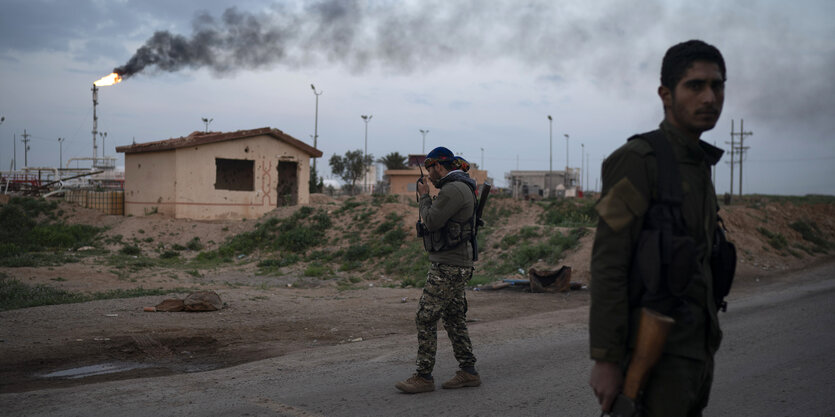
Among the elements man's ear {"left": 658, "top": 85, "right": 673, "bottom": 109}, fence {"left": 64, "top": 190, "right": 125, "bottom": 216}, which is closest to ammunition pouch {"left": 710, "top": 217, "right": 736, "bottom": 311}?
man's ear {"left": 658, "top": 85, "right": 673, "bottom": 109}

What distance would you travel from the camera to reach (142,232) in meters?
21.6

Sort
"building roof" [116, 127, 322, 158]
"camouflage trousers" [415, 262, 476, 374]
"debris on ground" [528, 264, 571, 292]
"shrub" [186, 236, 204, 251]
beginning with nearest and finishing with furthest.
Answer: "camouflage trousers" [415, 262, 476, 374]
"debris on ground" [528, 264, 571, 292]
"shrub" [186, 236, 204, 251]
"building roof" [116, 127, 322, 158]

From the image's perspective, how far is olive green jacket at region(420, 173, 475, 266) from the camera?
5051mm

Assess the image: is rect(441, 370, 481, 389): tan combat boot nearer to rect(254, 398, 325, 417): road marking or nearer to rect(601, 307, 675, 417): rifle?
rect(254, 398, 325, 417): road marking

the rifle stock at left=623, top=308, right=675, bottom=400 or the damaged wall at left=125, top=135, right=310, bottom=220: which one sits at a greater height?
the damaged wall at left=125, top=135, right=310, bottom=220

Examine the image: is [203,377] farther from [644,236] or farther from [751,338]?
[751,338]

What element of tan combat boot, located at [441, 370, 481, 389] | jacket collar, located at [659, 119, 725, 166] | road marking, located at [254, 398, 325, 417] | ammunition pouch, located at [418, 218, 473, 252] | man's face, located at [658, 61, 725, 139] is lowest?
road marking, located at [254, 398, 325, 417]

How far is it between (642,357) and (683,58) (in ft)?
3.87

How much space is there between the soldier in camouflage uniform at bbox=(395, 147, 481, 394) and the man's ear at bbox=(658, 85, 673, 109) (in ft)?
8.74

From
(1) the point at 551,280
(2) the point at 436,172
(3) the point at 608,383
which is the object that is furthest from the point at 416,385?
(1) the point at 551,280

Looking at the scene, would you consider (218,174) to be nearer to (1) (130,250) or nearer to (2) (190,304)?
(1) (130,250)

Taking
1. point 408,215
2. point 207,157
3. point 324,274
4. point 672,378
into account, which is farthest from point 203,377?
point 207,157

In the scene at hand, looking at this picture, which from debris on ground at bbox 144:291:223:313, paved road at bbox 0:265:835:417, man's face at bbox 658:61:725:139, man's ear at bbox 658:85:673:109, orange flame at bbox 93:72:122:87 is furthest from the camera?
orange flame at bbox 93:72:122:87

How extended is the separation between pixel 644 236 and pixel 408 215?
58.8ft
